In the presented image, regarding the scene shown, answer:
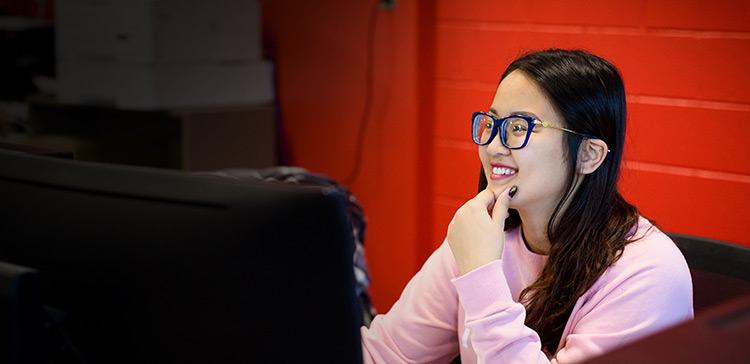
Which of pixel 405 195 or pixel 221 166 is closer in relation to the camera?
pixel 405 195

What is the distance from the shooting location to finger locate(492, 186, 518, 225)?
52.4 inches

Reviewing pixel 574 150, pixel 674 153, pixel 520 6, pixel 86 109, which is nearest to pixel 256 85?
pixel 86 109

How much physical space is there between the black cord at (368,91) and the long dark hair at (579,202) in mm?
1863

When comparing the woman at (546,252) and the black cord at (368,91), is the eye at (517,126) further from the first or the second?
the black cord at (368,91)

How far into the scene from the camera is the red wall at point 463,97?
2385mm

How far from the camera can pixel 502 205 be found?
1343mm

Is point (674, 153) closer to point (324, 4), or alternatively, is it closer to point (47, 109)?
point (324, 4)

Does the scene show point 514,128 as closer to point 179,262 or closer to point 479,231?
point 479,231

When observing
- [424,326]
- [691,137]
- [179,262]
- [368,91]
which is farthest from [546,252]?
[368,91]

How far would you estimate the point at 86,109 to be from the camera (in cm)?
350

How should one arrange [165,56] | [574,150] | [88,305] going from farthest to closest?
[165,56], [574,150], [88,305]

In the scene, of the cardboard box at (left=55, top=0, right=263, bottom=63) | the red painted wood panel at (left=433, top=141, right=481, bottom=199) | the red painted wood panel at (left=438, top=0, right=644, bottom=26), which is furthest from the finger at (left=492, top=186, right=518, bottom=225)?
the cardboard box at (left=55, top=0, right=263, bottom=63)

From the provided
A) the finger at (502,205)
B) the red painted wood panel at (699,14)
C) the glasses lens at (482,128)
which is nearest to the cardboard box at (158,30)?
the red painted wood panel at (699,14)

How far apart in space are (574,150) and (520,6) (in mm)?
1543
